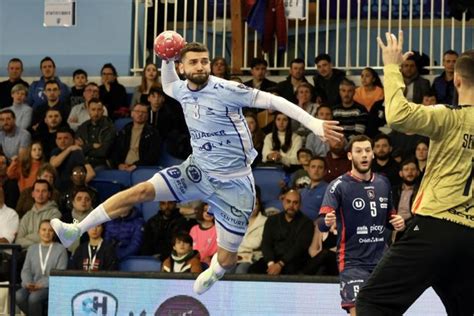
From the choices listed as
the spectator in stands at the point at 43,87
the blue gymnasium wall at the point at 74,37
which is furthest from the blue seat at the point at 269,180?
the blue gymnasium wall at the point at 74,37

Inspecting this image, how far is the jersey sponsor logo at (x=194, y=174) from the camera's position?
8891 millimetres

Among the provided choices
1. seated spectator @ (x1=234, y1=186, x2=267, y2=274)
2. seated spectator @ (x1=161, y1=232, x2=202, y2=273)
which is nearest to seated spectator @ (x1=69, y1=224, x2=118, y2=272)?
seated spectator @ (x1=161, y1=232, x2=202, y2=273)

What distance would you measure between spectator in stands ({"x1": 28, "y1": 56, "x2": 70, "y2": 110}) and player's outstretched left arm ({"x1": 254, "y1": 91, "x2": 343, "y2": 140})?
7.63m

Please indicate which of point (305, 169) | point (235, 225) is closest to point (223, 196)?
point (235, 225)

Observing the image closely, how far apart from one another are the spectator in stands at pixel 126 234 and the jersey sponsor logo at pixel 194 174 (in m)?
4.35

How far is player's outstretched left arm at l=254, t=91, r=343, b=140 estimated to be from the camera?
773cm

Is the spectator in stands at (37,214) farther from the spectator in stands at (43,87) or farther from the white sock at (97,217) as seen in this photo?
the white sock at (97,217)

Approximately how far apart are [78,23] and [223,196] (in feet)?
28.0

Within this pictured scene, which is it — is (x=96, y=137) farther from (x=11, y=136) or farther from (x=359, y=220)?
(x=359, y=220)

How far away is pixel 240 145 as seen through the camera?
886 cm

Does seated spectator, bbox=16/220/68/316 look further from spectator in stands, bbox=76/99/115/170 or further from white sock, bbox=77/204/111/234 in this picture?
white sock, bbox=77/204/111/234

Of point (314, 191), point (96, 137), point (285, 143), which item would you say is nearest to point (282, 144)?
point (285, 143)

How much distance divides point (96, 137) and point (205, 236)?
9.21 feet

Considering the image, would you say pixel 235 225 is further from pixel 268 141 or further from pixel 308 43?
pixel 308 43
